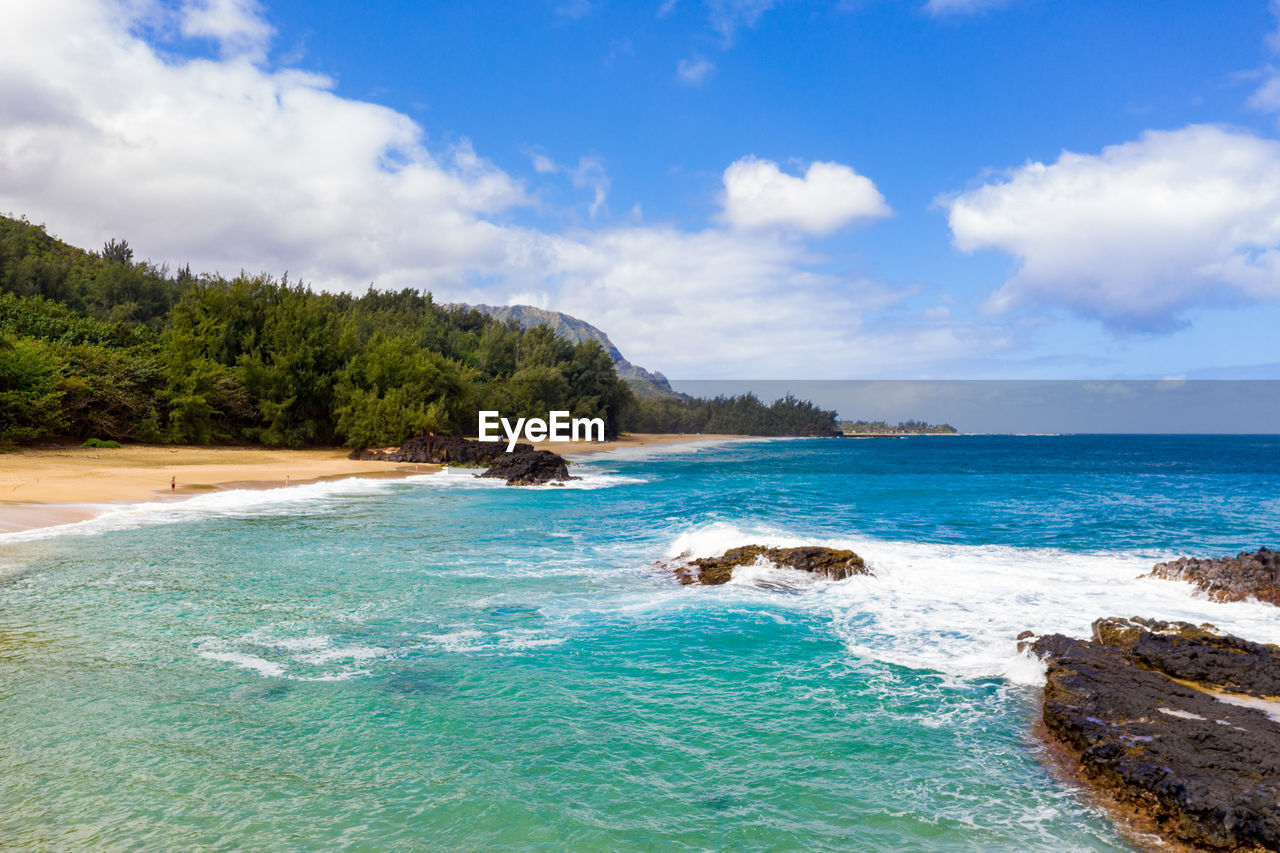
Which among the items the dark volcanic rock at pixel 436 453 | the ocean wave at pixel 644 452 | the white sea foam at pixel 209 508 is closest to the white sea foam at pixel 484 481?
the dark volcanic rock at pixel 436 453

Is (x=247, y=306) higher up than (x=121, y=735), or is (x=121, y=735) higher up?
(x=247, y=306)

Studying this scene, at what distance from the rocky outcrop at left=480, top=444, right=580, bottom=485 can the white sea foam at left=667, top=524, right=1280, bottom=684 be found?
17.8 meters

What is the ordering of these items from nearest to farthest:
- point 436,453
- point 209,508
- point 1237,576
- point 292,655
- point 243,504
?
point 292,655 → point 1237,576 → point 209,508 → point 243,504 → point 436,453

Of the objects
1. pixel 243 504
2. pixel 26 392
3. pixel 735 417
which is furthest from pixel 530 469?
pixel 735 417

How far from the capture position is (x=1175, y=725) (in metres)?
6.21

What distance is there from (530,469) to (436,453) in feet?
33.0

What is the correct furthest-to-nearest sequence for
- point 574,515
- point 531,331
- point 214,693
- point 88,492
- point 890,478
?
point 531,331 < point 890,478 < point 574,515 < point 88,492 < point 214,693

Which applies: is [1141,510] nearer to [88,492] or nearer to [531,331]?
[88,492]

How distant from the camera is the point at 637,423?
123000 millimetres

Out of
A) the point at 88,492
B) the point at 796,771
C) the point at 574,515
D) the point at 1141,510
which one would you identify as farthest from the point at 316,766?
→ the point at 1141,510

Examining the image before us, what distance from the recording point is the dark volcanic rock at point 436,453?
41000 mm

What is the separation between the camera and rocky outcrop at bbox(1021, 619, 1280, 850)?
5016 millimetres

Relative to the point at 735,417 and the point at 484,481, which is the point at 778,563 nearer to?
the point at 484,481

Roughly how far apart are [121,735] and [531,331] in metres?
→ 80.9
